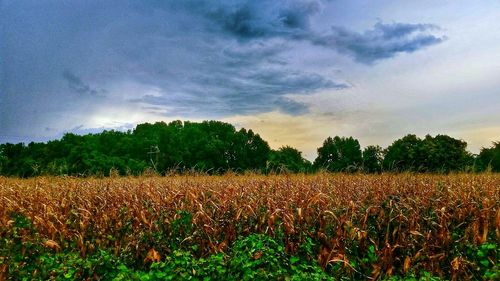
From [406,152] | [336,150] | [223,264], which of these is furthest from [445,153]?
[223,264]

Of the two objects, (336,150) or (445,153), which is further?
(336,150)

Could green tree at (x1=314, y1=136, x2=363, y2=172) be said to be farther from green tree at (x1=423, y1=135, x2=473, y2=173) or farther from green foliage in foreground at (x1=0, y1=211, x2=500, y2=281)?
green foliage in foreground at (x1=0, y1=211, x2=500, y2=281)

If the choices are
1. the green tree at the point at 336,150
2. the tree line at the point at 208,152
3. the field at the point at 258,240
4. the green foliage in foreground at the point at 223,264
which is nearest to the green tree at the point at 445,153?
the tree line at the point at 208,152

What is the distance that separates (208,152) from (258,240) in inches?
1733

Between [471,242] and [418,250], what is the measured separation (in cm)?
100

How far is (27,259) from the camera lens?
25.3 ft

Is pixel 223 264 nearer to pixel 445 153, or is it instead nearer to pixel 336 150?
pixel 445 153

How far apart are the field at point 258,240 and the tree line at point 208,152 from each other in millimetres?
33054

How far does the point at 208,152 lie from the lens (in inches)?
1998

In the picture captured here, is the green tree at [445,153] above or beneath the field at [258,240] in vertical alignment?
above

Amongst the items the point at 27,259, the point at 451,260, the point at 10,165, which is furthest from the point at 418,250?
the point at 10,165

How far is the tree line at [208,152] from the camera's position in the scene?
1727 inches

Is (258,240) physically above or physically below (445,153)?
below

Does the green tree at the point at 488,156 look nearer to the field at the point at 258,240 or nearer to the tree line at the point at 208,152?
the tree line at the point at 208,152
